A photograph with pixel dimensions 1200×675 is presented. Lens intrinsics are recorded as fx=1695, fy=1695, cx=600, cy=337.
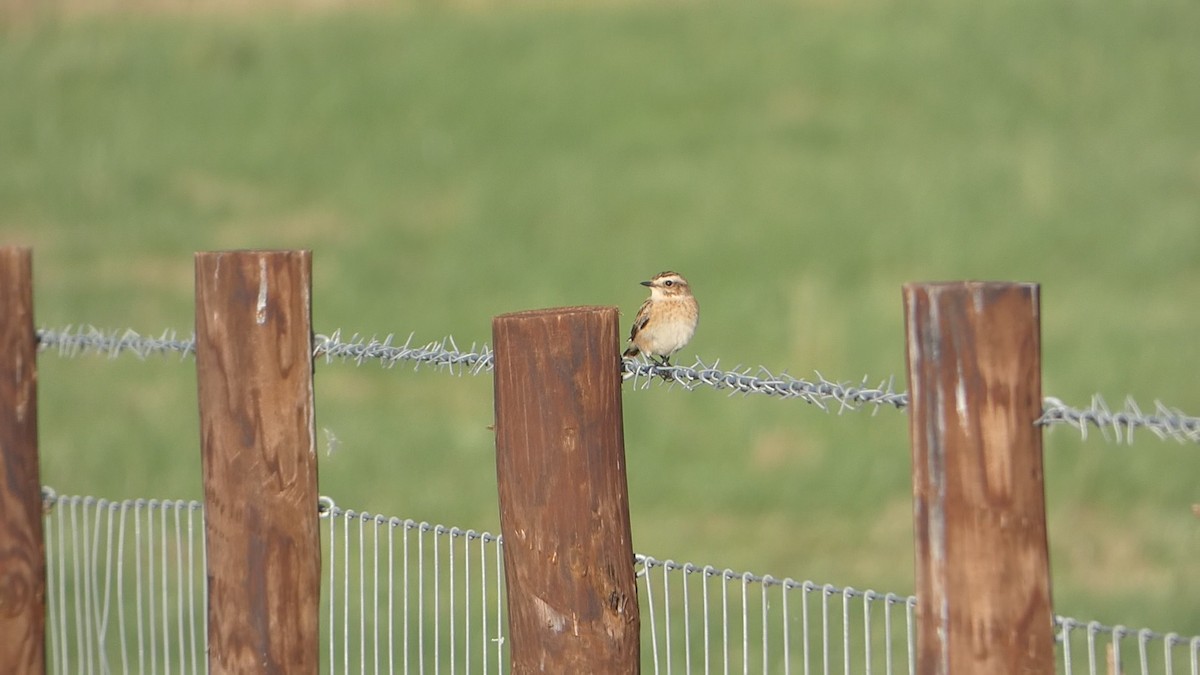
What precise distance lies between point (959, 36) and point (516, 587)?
2342cm

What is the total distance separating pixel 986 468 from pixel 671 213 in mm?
19429

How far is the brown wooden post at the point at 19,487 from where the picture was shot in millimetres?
5016

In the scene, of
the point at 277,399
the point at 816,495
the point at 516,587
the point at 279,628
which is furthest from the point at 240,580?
the point at 816,495

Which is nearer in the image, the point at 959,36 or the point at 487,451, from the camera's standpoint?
the point at 487,451

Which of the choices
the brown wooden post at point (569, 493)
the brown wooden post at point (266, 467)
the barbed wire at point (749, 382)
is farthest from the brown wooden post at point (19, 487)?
the brown wooden post at point (569, 493)

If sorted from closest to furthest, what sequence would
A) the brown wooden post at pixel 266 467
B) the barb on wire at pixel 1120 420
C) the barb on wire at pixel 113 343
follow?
the barb on wire at pixel 1120 420 → the brown wooden post at pixel 266 467 → the barb on wire at pixel 113 343

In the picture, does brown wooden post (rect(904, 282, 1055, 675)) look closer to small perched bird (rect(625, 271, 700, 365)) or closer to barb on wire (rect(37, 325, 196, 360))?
barb on wire (rect(37, 325, 196, 360))

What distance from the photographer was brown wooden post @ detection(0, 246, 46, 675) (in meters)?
5.02

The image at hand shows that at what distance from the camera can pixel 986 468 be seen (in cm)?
277

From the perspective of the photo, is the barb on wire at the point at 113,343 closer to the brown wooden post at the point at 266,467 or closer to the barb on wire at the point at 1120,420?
the brown wooden post at the point at 266,467

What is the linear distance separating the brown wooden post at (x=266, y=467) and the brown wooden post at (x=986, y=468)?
1960 millimetres

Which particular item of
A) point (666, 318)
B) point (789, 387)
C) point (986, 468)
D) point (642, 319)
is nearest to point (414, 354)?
point (789, 387)

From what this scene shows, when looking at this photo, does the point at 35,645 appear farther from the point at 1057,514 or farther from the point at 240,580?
the point at 1057,514

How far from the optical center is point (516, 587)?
12.2ft
